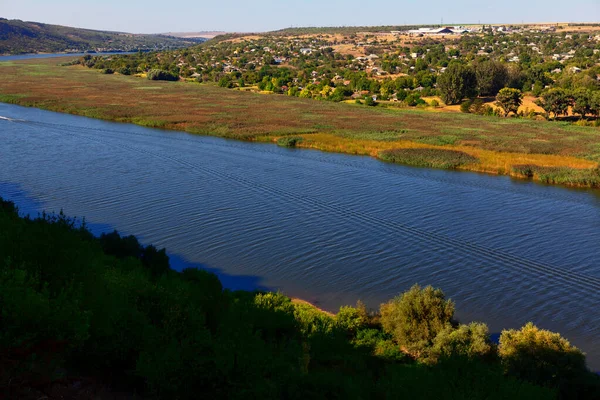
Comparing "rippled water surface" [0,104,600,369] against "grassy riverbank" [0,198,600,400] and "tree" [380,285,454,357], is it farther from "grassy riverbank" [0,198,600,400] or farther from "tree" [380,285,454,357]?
"grassy riverbank" [0,198,600,400]

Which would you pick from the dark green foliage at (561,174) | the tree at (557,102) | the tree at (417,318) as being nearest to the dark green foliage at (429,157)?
the dark green foliage at (561,174)

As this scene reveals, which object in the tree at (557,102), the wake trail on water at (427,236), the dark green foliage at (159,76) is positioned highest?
the dark green foliage at (159,76)

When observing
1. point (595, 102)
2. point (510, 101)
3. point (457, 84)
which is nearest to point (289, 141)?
point (510, 101)

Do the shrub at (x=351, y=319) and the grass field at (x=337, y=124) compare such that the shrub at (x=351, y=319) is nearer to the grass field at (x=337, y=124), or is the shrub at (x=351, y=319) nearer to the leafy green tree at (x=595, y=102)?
the grass field at (x=337, y=124)

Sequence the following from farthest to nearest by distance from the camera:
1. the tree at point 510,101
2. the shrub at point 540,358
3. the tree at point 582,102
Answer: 1. the tree at point 510,101
2. the tree at point 582,102
3. the shrub at point 540,358

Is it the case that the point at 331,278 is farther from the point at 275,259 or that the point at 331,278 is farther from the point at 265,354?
the point at 265,354

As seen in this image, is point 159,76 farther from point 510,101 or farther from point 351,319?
point 351,319
